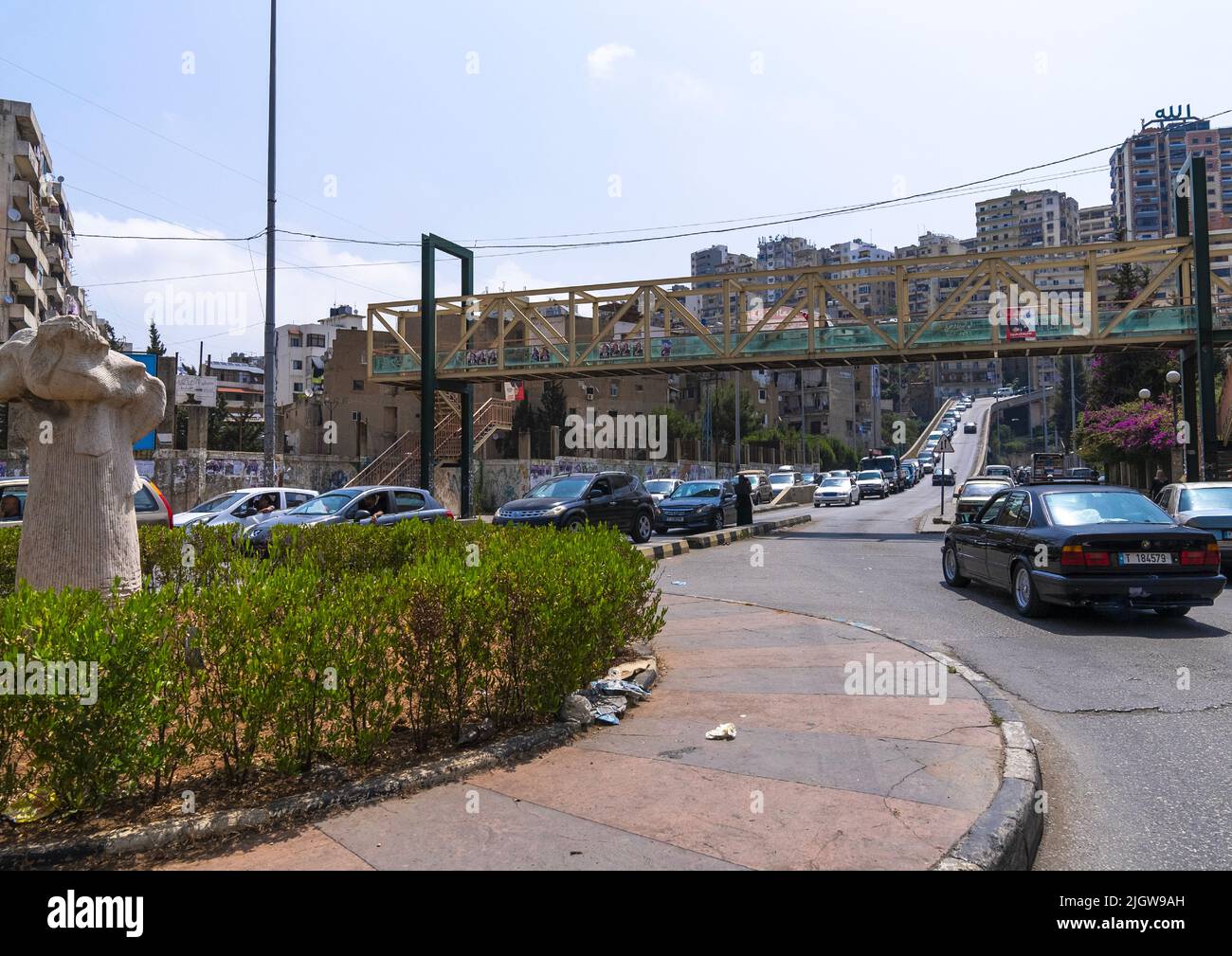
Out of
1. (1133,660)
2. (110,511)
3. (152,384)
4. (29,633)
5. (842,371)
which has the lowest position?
(1133,660)

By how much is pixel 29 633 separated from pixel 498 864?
2.13 metres

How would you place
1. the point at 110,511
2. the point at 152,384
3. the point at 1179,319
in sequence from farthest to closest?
the point at 1179,319 → the point at 152,384 → the point at 110,511

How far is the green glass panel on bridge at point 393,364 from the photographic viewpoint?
31.1 m

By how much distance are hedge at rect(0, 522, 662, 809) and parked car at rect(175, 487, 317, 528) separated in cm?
1195

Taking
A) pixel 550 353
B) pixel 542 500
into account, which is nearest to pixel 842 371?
pixel 550 353

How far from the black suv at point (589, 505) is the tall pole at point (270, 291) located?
6323mm

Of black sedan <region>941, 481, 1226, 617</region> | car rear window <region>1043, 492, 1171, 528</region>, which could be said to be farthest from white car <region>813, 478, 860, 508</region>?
car rear window <region>1043, 492, 1171, 528</region>

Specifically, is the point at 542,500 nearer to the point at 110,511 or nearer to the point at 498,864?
the point at 110,511

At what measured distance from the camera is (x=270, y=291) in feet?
71.6

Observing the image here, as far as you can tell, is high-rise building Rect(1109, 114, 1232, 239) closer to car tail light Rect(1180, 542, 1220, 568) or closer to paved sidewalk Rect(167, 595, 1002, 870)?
car tail light Rect(1180, 542, 1220, 568)

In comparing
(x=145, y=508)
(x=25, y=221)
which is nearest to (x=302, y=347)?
(x=25, y=221)

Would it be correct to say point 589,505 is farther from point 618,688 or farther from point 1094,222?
point 1094,222

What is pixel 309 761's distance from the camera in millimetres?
4383

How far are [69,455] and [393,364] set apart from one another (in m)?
26.4
